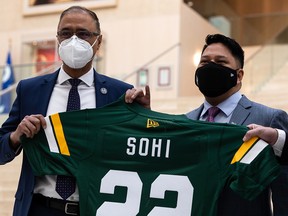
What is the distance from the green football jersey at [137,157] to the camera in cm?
335

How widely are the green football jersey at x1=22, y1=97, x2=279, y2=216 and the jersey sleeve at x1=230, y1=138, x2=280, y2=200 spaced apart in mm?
28

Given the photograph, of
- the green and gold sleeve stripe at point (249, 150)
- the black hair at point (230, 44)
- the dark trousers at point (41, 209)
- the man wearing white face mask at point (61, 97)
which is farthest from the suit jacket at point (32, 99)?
the green and gold sleeve stripe at point (249, 150)

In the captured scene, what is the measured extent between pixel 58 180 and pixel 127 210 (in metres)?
0.39

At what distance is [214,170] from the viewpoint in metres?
3.33

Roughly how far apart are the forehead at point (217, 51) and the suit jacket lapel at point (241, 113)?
0.28 metres

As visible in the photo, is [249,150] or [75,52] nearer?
[249,150]

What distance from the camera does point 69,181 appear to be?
3.37m

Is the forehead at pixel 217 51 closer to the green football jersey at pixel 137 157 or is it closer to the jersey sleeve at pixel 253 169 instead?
the green football jersey at pixel 137 157

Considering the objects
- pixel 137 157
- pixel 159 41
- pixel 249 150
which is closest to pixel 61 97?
pixel 137 157

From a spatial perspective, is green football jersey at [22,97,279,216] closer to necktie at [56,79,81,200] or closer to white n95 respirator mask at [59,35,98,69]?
necktie at [56,79,81,200]

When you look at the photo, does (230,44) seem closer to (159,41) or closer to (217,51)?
(217,51)

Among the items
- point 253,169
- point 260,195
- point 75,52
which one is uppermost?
point 75,52

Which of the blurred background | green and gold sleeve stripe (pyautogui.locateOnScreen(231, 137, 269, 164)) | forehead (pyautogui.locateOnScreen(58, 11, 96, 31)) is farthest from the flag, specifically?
green and gold sleeve stripe (pyautogui.locateOnScreen(231, 137, 269, 164))

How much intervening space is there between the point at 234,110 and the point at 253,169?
466 millimetres
